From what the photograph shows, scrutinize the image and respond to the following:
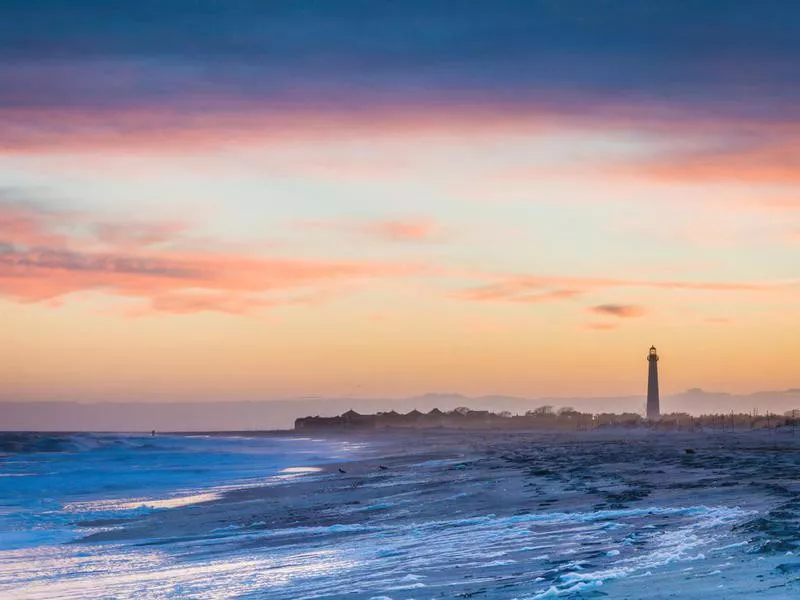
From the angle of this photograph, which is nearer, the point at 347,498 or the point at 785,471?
the point at 785,471

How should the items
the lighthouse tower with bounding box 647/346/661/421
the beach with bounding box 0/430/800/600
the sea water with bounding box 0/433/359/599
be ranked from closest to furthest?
the beach with bounding box 0/430/800/600 < the sea water with bounding box 0/433/359/599 < the lighthouse tower with bounding box 647/346/661/421

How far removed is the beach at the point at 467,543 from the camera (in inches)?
370

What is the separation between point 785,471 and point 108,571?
14.1 metres

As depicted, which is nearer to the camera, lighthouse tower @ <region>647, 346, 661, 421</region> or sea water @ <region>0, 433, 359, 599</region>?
sea water @ <region>0, 433, 359, 599</region>

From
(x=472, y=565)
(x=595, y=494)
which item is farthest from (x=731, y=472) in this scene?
(x=472, y=565)

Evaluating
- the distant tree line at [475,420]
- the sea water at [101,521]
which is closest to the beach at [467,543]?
the sea water at [101,521]

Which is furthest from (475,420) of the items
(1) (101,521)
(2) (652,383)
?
(1) (101,521)

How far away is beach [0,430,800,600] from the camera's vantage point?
30.9 feet

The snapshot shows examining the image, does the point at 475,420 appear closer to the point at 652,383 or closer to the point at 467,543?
the point at 652,383

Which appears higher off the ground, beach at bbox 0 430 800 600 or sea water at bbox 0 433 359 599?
beach at bbox 0 430 800 600

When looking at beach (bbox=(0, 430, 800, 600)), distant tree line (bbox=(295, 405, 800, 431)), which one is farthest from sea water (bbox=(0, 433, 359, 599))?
distant tree line (bbox=(295, 405, 800, 431))

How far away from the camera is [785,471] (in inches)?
806

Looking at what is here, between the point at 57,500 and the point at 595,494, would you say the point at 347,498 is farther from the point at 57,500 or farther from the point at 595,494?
the point at 57,500

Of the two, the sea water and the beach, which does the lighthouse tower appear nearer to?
the sea water
